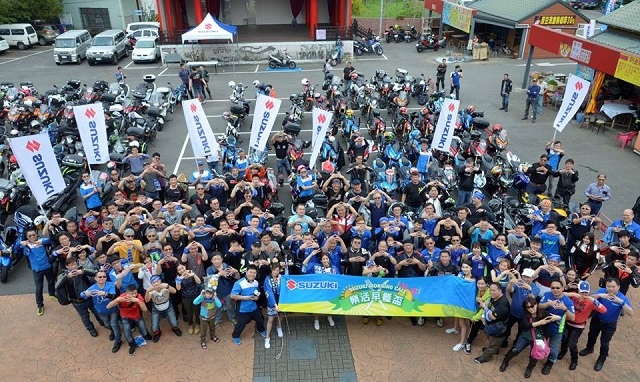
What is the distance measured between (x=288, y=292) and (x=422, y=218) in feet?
9.53

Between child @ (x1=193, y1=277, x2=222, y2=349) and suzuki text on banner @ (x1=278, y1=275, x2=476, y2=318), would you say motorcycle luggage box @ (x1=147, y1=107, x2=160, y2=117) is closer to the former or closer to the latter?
child @ (x1=193, y1=277, x2=222, y2=349)

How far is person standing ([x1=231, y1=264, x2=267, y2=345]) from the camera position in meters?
7.19

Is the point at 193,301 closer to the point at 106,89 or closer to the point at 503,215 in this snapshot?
the point at 503,215

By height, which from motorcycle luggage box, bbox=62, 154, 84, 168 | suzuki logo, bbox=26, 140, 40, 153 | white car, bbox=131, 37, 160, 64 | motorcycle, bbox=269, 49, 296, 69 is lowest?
motorcycle, bbox=269, 49, 296, 69

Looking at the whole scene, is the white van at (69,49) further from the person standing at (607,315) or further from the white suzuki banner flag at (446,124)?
the person standing at (607,315)

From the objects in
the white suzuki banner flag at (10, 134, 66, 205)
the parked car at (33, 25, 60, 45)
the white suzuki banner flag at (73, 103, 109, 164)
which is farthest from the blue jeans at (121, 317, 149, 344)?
the parked car at (33, 25, 60, 45)

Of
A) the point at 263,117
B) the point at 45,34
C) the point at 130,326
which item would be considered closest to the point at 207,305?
the point at 130,326

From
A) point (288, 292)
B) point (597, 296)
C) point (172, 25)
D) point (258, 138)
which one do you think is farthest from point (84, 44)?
point (597, 296)

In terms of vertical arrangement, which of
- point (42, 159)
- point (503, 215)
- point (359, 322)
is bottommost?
point (359, 322)

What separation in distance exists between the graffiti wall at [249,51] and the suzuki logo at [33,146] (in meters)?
18.9

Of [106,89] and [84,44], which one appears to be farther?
[84,44]

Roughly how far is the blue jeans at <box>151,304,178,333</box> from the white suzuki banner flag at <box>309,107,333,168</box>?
4536 mm

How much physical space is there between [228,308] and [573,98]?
1033 cm

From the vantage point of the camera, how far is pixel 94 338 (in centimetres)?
786
